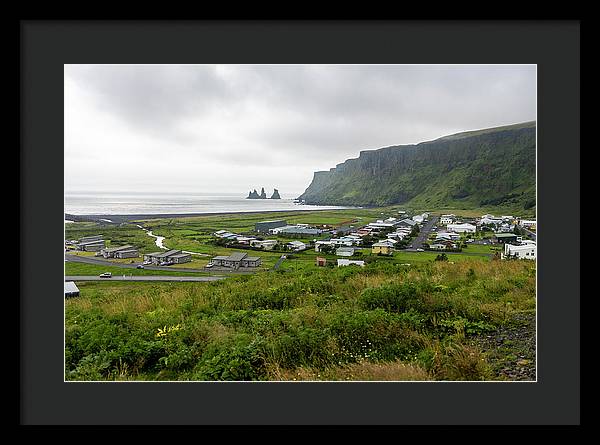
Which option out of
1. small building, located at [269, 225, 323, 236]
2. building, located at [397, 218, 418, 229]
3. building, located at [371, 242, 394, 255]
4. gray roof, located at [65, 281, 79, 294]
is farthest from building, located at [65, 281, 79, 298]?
building, located at [397, 218, 418, 229]

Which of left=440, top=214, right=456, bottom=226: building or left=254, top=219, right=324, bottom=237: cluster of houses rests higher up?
left=440, top=214, right=456, bottom=226: building

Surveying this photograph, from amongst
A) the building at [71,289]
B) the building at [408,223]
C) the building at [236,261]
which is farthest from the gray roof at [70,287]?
the building at [408,223]

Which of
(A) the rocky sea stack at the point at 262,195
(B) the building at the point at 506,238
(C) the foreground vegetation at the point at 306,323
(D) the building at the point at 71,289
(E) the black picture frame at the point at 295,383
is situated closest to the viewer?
(E) the black picture frame at the point at 295,383

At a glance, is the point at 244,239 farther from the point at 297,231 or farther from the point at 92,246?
the point at 92,246

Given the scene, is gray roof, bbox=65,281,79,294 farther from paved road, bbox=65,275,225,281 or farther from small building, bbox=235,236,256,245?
small building, bbox=235,236,256,245

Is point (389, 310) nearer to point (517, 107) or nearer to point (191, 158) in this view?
point (517, 107)

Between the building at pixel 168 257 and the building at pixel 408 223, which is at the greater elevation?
the building at pixel 408 223

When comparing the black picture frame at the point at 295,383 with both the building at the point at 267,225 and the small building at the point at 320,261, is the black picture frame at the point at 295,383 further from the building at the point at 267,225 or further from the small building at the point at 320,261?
the building at the point at 267,225

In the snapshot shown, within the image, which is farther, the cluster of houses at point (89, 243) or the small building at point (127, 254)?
the small building at point (127, 254)
